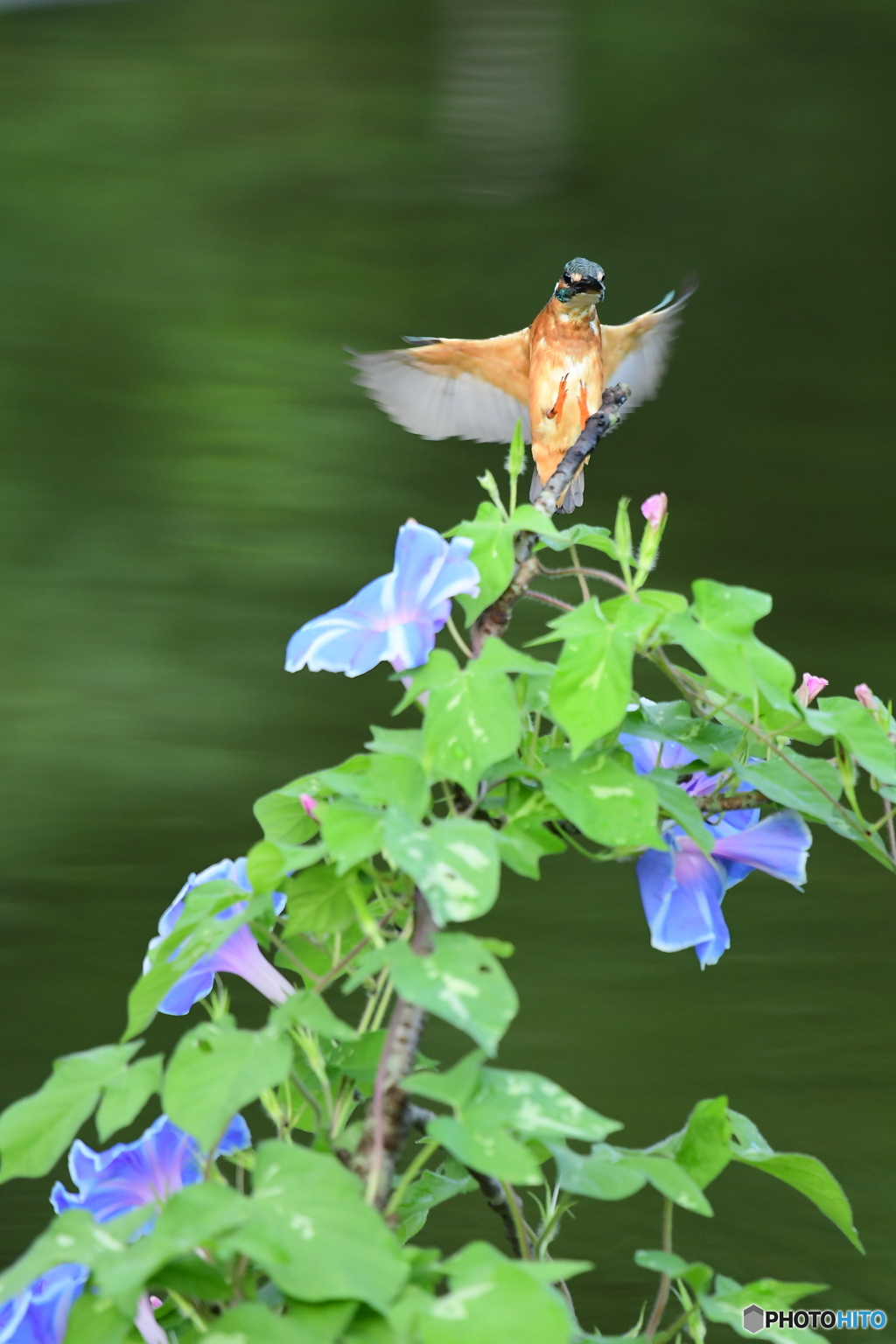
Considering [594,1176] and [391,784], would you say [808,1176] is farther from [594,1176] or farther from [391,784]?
[391,784]

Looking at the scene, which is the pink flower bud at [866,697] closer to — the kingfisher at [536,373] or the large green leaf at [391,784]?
the large green leaf at [391,784]

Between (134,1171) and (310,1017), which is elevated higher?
(310,1017)

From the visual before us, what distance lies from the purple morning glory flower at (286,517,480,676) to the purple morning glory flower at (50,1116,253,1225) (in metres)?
0.18

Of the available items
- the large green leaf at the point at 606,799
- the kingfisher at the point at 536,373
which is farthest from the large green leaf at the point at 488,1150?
the kingfisher at the point at 536,373

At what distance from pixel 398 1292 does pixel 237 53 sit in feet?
5.03

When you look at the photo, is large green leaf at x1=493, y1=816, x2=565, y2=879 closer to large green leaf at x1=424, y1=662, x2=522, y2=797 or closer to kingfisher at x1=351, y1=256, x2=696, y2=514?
large green leaf at x1=424, y1=662, x2=522, y2=797

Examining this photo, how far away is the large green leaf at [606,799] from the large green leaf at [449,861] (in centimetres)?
5

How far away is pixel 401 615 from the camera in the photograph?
1.57 ft

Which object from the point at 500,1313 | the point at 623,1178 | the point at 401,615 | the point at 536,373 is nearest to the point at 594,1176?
the point at 623,1178

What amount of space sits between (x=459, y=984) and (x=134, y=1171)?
20 centimetres

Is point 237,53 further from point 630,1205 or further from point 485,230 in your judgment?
point 630,1205

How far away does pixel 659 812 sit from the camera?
51 cm

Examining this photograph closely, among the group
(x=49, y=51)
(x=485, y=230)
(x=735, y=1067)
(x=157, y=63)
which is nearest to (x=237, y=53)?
(x=157, y=63)

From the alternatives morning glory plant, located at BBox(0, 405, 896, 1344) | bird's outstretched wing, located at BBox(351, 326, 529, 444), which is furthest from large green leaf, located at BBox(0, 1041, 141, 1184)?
bird's outstretched wing, located at BBox(351, 326, 529, 444)
